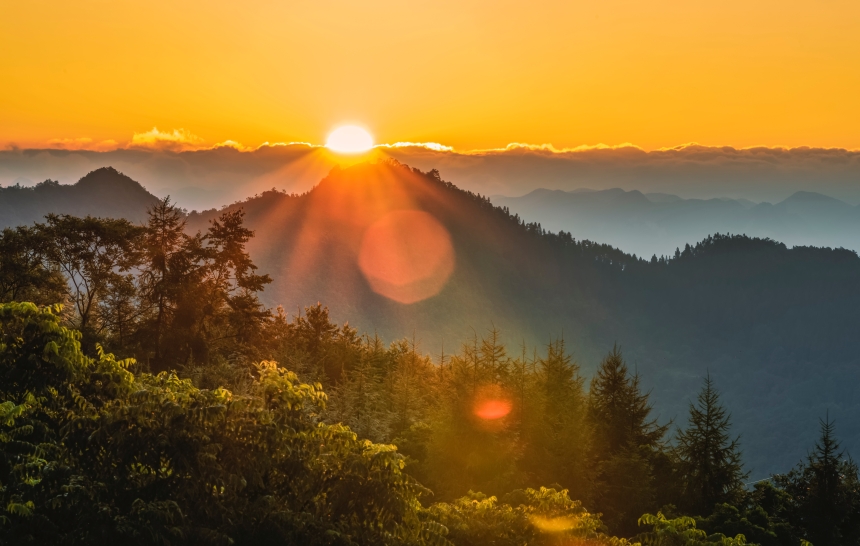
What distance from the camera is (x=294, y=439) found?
48.9ft

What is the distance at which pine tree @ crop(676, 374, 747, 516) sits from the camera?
143 ft

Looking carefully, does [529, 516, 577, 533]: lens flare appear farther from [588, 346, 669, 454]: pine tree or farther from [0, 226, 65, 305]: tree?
[0, 226, 65, 305]: tree

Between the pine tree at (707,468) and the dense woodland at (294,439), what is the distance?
113mm

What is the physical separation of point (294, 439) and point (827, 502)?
115 ft

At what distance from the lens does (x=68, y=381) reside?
1484 cm

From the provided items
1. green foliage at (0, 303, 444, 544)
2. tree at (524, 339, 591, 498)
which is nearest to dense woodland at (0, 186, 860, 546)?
green foliage at (0, 303, 444, 544)

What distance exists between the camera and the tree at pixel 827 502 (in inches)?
1422

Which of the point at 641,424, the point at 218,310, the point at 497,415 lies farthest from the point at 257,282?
the point at 641,424

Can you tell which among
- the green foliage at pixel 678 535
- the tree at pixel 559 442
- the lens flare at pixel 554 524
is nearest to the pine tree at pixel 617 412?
the tree at pixel 559 442

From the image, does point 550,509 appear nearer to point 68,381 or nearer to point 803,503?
point 68,381

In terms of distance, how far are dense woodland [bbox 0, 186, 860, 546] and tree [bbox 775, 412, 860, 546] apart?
11cm

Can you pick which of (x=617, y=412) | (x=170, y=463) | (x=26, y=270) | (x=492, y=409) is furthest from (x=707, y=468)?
(x=26, y=270)

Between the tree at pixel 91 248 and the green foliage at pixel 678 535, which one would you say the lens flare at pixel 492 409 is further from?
the tree at pixel 91 248

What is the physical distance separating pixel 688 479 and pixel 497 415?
48.0ft
